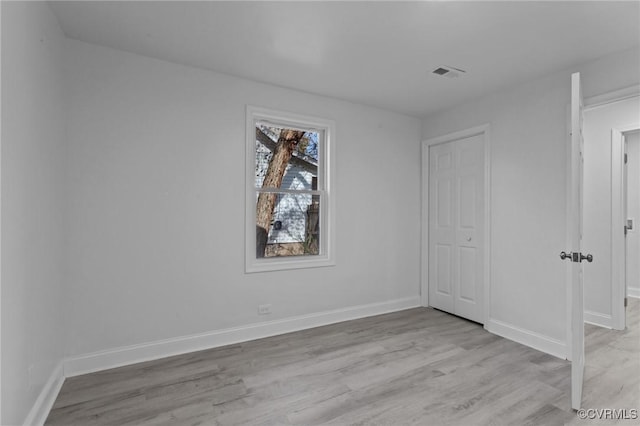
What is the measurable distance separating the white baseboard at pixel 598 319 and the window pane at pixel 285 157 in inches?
140

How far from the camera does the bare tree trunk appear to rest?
342 cm

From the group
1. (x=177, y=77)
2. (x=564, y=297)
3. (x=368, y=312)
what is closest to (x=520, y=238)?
(x=564, y=297)

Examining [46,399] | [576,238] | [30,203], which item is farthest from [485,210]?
[46,399]

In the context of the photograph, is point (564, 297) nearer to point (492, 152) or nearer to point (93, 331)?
point (492, 152)

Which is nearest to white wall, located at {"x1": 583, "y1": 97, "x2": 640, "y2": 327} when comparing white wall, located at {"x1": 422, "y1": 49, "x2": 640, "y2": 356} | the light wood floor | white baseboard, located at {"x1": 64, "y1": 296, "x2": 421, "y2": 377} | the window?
the light wood floor

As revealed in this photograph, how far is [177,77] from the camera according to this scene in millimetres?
2881

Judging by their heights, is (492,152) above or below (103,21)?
below

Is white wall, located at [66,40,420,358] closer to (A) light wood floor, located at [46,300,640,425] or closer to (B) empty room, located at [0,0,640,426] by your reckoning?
(B) empty room, located at [0,0,640,426]

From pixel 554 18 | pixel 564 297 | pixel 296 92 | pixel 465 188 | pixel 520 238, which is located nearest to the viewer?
pixel 554 18

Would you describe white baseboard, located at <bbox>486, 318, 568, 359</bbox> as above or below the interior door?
below

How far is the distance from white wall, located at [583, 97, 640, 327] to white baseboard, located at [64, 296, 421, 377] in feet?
7.66

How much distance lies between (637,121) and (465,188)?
188 cm

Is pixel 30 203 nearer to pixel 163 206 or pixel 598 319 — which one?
pixel 163 206

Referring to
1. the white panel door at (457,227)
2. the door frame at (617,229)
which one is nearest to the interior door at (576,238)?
the white panel door at (457,227)
